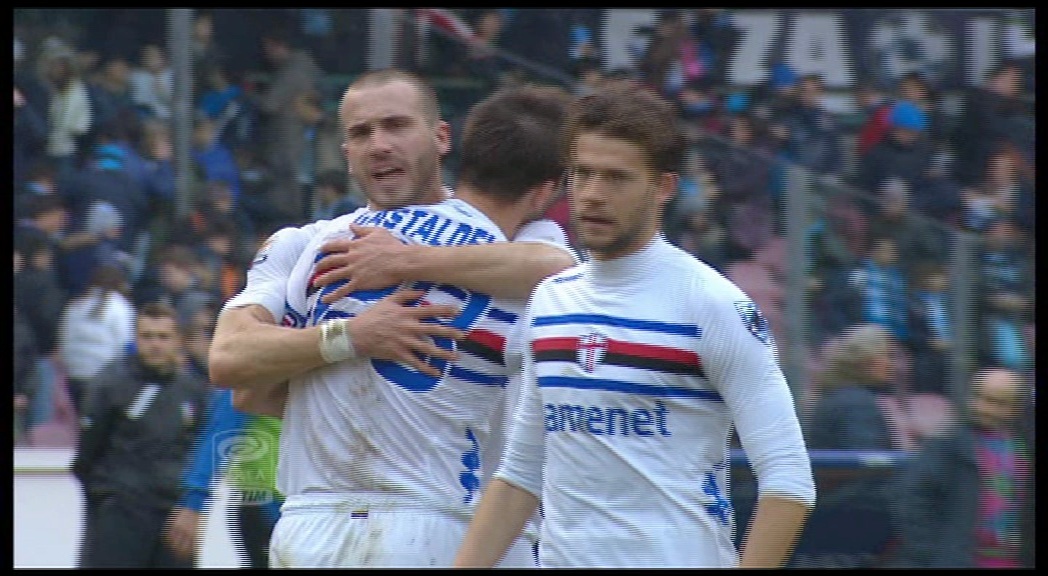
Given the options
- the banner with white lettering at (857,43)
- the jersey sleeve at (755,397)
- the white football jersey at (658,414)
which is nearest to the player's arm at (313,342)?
the white football jersey at (658,414)

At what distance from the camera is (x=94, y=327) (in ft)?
30.1

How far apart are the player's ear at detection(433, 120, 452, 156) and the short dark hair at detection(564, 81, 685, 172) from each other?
1.72 ft

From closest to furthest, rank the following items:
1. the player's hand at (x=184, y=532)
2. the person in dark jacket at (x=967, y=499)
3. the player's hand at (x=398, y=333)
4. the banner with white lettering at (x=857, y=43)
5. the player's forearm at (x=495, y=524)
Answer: the player's forearm at (x=495, y=524) → the player's hand at (x=398, y=333) → the person in dark jacket at (x=967, y=499) → the player's hand at (x=184, y=532) → the banner with white lettering at (x=857, y=43)

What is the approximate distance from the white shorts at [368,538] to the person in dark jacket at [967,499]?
3.73 metres

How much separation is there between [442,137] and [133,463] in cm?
431

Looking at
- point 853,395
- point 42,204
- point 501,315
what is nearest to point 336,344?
point 501,315

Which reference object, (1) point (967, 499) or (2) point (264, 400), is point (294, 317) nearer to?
(2) point (264, 400)

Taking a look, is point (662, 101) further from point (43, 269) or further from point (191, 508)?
point (43, 269)

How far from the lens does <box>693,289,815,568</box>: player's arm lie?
10.5 ft

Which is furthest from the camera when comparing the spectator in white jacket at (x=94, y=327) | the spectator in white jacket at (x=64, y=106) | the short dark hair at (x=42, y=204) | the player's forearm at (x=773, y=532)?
the spectator in white jacket at (x=64, y=106)

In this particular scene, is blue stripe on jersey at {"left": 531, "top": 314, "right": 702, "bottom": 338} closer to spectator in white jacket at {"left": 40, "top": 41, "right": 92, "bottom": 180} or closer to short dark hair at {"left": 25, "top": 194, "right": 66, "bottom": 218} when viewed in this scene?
short dark hair at {"left": 25, "top": 194, "right": 66, "bottom": 218}

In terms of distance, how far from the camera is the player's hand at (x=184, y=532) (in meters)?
7.68

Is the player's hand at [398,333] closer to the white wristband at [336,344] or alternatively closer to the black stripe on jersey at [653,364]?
the white wristband at [336,344]

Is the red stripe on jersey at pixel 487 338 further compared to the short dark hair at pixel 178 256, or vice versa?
the short dark hair at pixel 178 256
